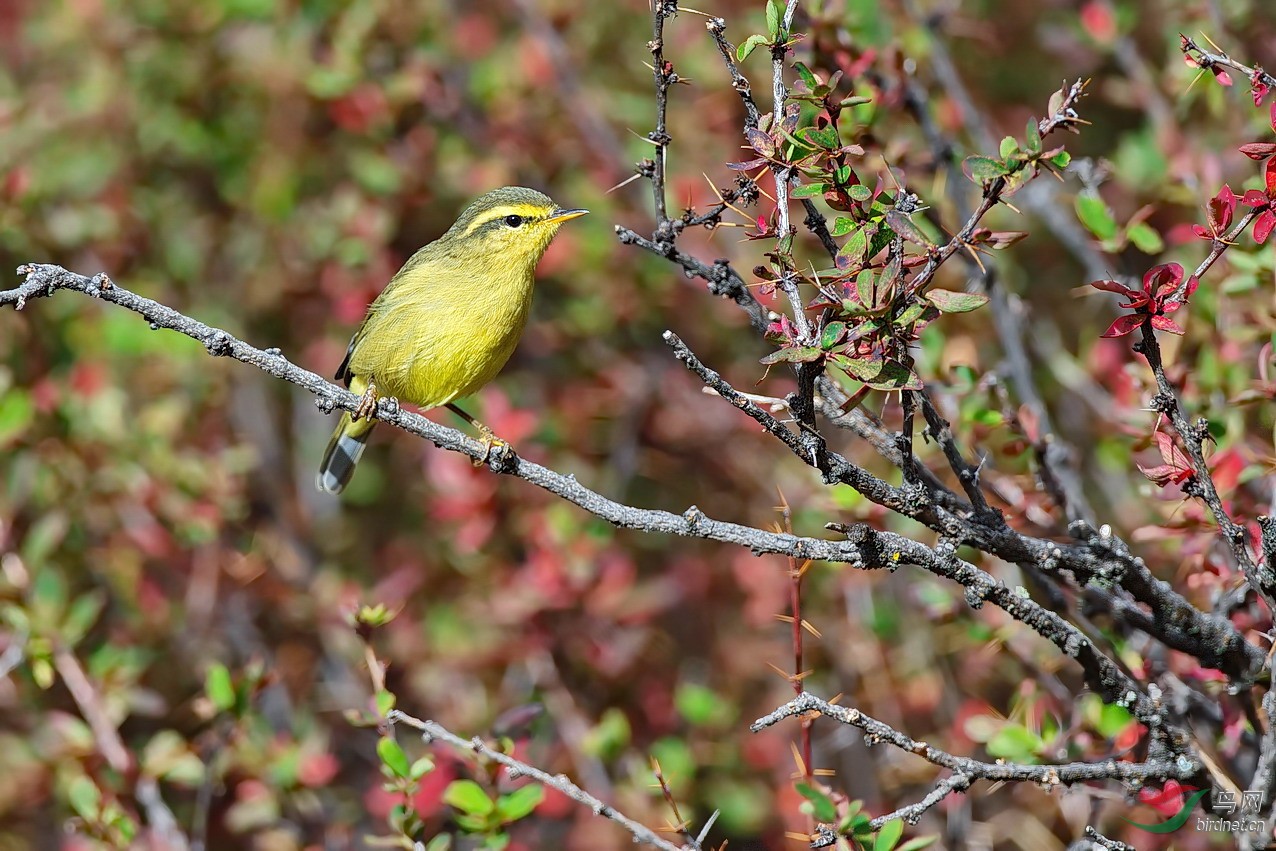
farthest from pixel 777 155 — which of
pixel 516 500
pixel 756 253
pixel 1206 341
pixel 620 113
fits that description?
pixel 620 113

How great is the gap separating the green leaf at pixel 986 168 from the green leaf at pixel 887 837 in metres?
1.30

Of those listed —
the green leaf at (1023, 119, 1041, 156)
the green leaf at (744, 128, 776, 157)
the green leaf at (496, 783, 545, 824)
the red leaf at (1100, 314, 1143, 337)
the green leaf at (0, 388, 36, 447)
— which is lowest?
the green leaf at (496, 783, 545, 824)

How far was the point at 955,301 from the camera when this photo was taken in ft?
6.51

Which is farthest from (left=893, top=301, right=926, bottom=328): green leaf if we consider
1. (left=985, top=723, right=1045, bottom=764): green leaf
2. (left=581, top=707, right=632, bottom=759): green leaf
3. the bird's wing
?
the bird's wing

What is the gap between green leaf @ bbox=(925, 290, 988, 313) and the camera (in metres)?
1.96

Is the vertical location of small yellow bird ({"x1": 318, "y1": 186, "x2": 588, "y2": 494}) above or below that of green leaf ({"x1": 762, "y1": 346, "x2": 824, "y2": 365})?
above

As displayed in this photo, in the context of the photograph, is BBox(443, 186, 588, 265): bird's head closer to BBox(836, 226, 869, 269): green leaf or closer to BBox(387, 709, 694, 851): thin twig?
BBox(387, 709, 694, 851): thin twig

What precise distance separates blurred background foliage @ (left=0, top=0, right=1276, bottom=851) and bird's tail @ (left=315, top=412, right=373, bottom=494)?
347mm

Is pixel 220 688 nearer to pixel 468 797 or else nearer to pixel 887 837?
pixel 468 797

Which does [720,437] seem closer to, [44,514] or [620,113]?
[620,113]

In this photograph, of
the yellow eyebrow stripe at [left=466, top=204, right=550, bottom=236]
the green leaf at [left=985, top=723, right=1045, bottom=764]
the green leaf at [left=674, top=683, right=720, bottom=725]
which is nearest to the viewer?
the green leaf at [left=985, top=723, right=1045, bottom=764]

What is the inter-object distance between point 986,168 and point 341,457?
329cm

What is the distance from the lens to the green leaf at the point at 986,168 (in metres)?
2.02

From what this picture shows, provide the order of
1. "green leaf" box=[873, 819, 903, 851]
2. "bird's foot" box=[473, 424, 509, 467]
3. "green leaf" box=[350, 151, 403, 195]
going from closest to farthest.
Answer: "green leaf" box=[873, 819, 903, 851] → "bird's foot" box=[473, 424, 509, 467] → "green leaf" box=[350, 151, 403, 195]
